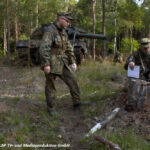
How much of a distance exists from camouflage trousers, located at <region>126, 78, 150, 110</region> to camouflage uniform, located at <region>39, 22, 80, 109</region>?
3.85ft

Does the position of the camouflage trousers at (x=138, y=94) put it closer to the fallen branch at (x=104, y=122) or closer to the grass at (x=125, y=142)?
the fallen branch at (x=104, y=122)

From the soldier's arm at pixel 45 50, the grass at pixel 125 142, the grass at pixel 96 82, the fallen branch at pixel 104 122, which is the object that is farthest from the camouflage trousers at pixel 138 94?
the soldier's arm at pixel 45 50

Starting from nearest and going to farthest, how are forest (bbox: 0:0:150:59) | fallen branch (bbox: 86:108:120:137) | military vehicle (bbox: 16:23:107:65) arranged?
fallen branch (bbox: 86:108:120:137)
military vehicle (bbox: 16:23:107:65)
forest (bbox: 0:0:150:59)

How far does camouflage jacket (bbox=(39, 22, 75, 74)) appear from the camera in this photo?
13.7ft

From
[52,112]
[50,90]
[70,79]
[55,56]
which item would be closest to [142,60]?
[70,79]

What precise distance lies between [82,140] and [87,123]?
0.80m

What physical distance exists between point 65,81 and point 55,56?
63 centimetres

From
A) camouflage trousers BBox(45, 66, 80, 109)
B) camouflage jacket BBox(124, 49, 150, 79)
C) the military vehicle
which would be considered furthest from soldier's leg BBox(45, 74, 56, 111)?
the military vehicle

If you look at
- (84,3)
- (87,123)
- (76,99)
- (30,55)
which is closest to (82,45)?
(30,55)

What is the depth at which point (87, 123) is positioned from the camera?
4258mm

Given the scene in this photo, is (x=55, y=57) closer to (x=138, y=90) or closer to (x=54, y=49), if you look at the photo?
(x=54, y=49)

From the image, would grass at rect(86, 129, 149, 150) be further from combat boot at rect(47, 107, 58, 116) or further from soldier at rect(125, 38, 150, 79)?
soldier at rect(125, 38, 150, 79)

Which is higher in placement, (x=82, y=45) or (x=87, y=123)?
(x=82, y=45)

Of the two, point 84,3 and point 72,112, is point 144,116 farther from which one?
point 84,3
